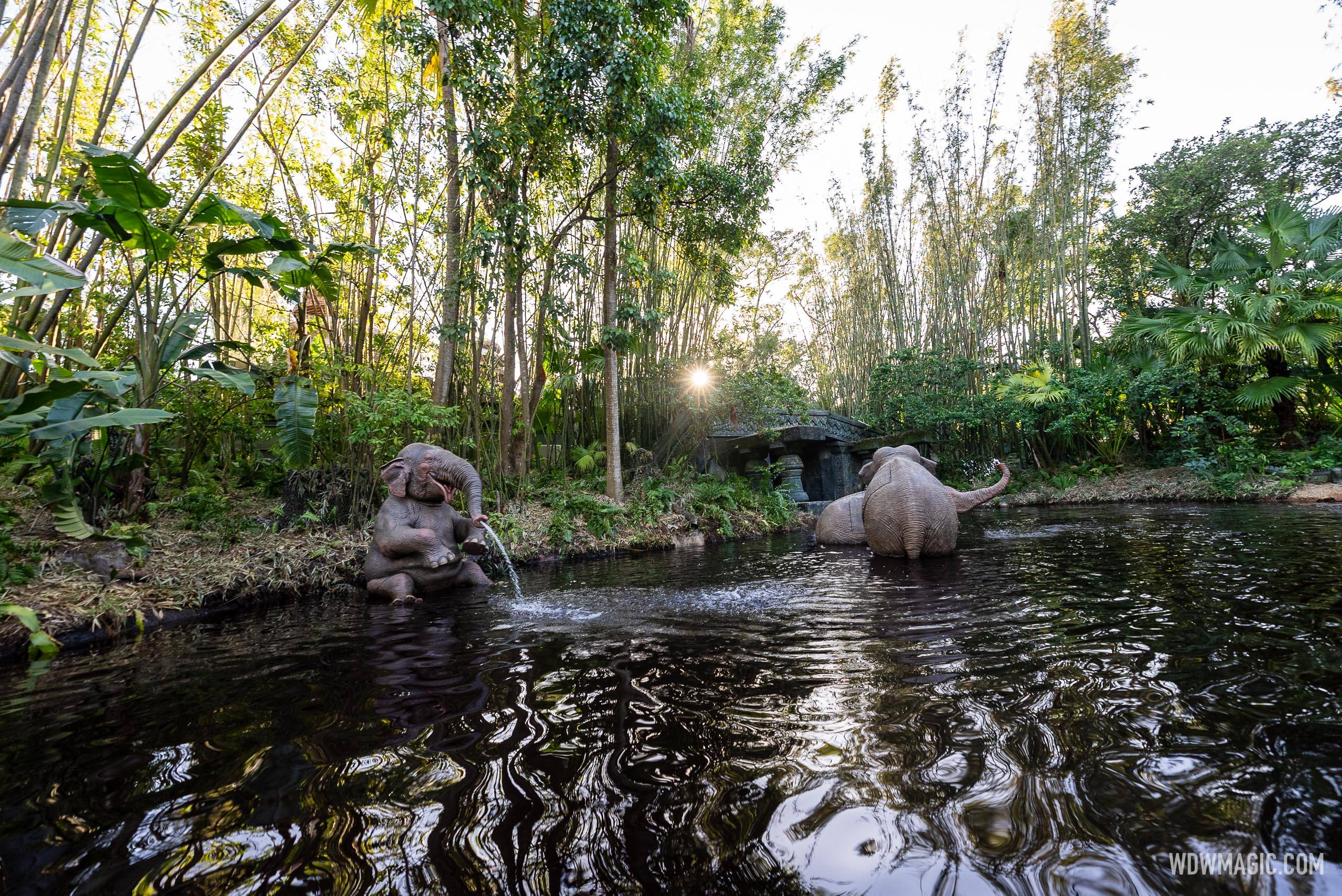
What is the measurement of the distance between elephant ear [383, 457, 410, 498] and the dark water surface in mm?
1450

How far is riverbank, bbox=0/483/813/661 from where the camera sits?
10.1 feet

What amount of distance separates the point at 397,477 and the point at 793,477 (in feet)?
25.6

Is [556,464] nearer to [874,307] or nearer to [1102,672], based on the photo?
[1102,672]

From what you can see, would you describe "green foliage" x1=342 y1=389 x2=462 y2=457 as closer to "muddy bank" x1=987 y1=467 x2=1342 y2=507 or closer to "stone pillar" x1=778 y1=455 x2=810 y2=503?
"stone pillar" x1=778 y1=455 x2=810 y2=503

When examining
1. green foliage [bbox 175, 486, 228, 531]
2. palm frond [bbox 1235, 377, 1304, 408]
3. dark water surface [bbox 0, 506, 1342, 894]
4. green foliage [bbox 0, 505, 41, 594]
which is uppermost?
palm frond [bbox 1235, 377, 1304, 408]

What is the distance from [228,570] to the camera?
3.96 meters

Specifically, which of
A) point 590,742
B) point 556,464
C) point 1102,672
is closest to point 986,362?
point 556,464

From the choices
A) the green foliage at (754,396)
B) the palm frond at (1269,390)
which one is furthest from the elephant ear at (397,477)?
the palm frond at (1269,390)

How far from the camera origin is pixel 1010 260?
12.5 metres

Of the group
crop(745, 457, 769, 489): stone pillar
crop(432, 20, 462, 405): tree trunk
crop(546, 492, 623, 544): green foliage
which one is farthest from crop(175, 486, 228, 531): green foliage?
crop(745, 457, 769, 489): stone pillar

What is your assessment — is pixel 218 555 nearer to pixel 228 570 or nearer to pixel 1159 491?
pixel 228 570

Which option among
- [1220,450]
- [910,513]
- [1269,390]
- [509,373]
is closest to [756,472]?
[509,373]

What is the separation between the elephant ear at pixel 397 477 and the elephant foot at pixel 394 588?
2.02 ft

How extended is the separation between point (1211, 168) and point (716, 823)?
16140mm
